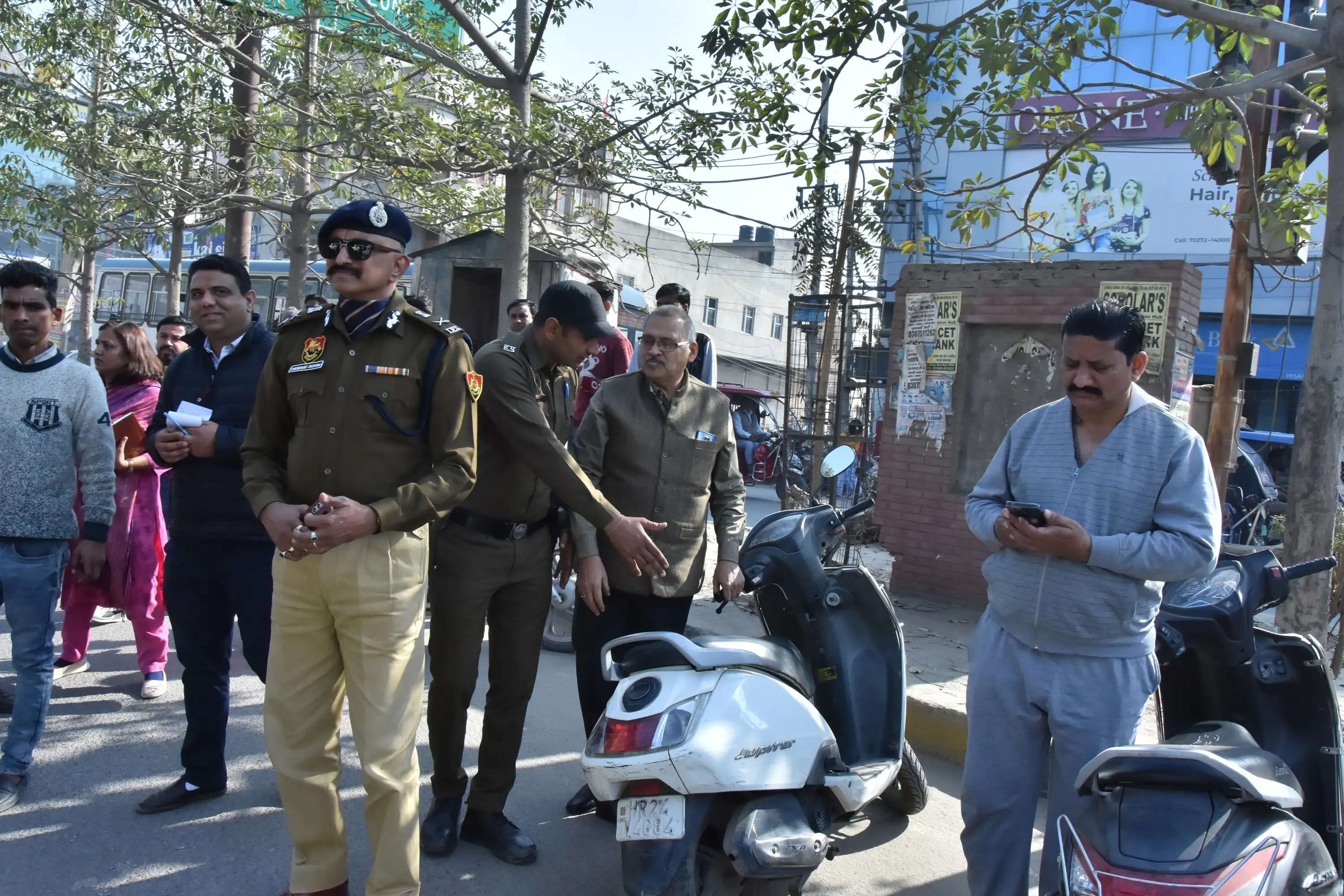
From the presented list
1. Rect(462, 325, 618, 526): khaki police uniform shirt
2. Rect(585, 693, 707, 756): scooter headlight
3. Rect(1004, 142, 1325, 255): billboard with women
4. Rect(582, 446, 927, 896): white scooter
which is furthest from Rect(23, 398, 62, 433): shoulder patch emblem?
Rect(1004, 142, 1325, 255): billboard with women

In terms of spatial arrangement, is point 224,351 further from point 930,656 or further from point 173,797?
point 930,656

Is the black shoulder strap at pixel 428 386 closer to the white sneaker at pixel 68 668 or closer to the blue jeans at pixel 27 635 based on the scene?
the blue jeans at pixel 27 635

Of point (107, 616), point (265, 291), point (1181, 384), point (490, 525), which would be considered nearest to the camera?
point (490, 525)

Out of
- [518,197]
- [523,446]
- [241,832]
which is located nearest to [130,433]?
[241,832]

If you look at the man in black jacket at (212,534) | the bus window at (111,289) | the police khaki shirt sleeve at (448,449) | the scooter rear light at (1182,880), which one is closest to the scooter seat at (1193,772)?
the scooter rear light at (1182,880)

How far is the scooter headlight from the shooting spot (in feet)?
8.48

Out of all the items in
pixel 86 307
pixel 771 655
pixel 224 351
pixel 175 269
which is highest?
pixel 175 269

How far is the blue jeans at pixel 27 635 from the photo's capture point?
357 cm

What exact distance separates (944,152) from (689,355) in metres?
23.4

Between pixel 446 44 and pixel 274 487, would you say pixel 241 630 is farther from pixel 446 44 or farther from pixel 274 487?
pixel 446 44

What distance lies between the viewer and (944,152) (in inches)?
979

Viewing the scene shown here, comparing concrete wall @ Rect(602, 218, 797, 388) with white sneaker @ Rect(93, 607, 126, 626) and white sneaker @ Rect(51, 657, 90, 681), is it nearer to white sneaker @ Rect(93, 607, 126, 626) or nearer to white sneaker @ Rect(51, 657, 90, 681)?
white sneaker @ Rect(93, 607, 126, 626)

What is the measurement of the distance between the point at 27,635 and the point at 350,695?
1653 mm

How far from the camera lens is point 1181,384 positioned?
6.71 metres
